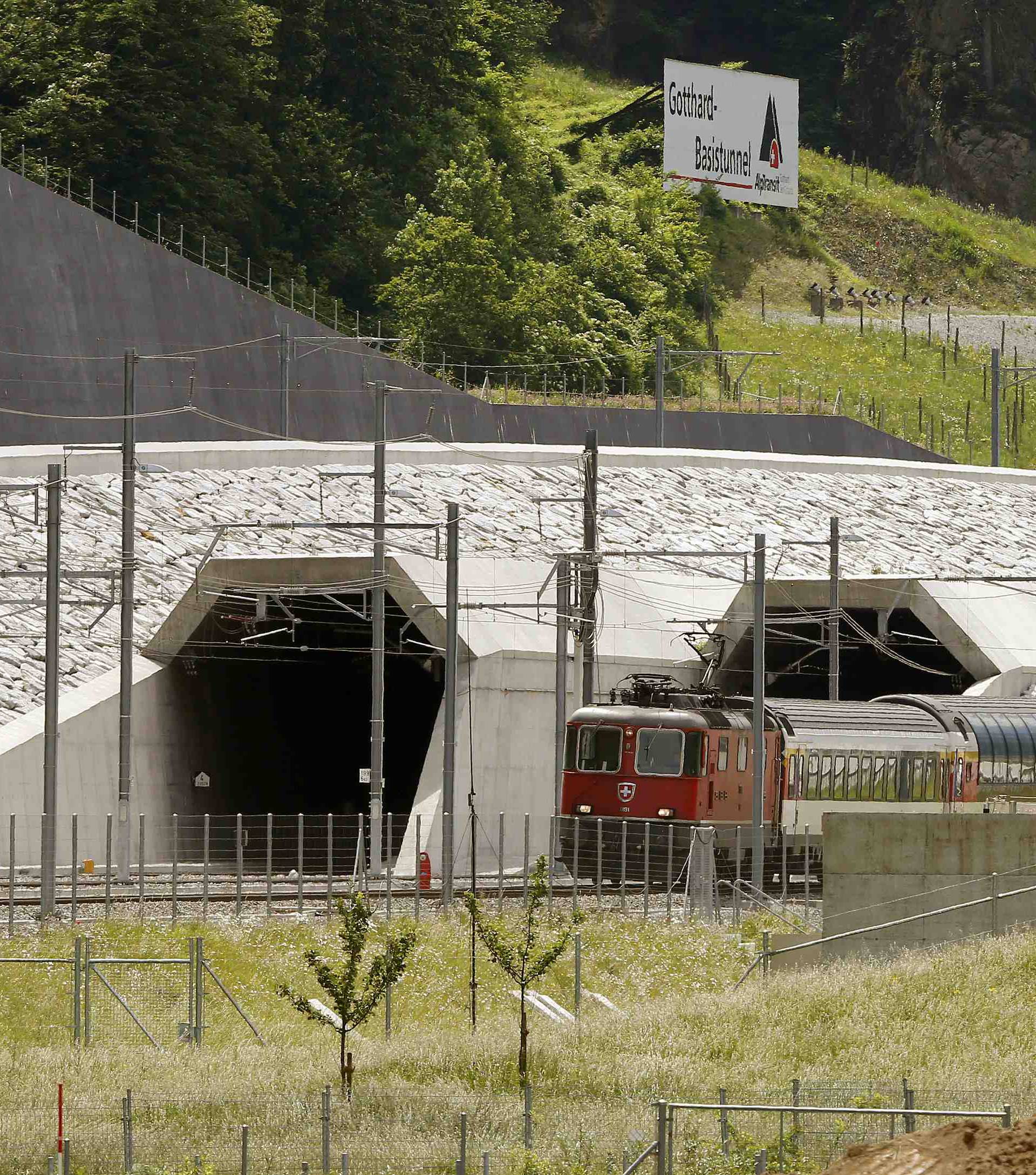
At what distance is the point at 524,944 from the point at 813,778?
13837mm

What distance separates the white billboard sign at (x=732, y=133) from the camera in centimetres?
11050

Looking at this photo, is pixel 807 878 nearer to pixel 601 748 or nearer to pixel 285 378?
pixel 601 748

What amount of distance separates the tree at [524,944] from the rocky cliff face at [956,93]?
110 meters

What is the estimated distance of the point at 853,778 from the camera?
43500mm

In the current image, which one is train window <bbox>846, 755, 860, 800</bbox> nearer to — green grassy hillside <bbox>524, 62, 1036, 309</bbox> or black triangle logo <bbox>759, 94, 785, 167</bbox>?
black triangle logo <bbox>759, 94, 785, 167</bbox>

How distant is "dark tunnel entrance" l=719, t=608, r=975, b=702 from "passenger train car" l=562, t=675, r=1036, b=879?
6413mm

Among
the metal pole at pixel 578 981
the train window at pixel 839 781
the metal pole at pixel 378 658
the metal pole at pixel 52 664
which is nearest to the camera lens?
the metal pole at pixel 578 981

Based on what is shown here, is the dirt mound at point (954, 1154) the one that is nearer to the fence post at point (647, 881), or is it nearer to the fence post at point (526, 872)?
the fence post at point (647, 881)

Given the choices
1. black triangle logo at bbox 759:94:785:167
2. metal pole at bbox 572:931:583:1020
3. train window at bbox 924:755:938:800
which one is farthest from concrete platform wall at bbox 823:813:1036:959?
black triangle logo at bbox 759:94:785:167

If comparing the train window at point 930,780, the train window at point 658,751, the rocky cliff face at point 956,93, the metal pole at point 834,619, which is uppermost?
the rocky cliff face at point 956,93

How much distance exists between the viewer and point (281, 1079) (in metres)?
23.8

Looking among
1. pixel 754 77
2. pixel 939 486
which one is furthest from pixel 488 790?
pixel 754 77

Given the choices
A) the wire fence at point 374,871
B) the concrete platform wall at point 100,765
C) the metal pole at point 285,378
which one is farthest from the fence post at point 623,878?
the metal pole at point 285,378

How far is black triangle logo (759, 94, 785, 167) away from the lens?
377ft
